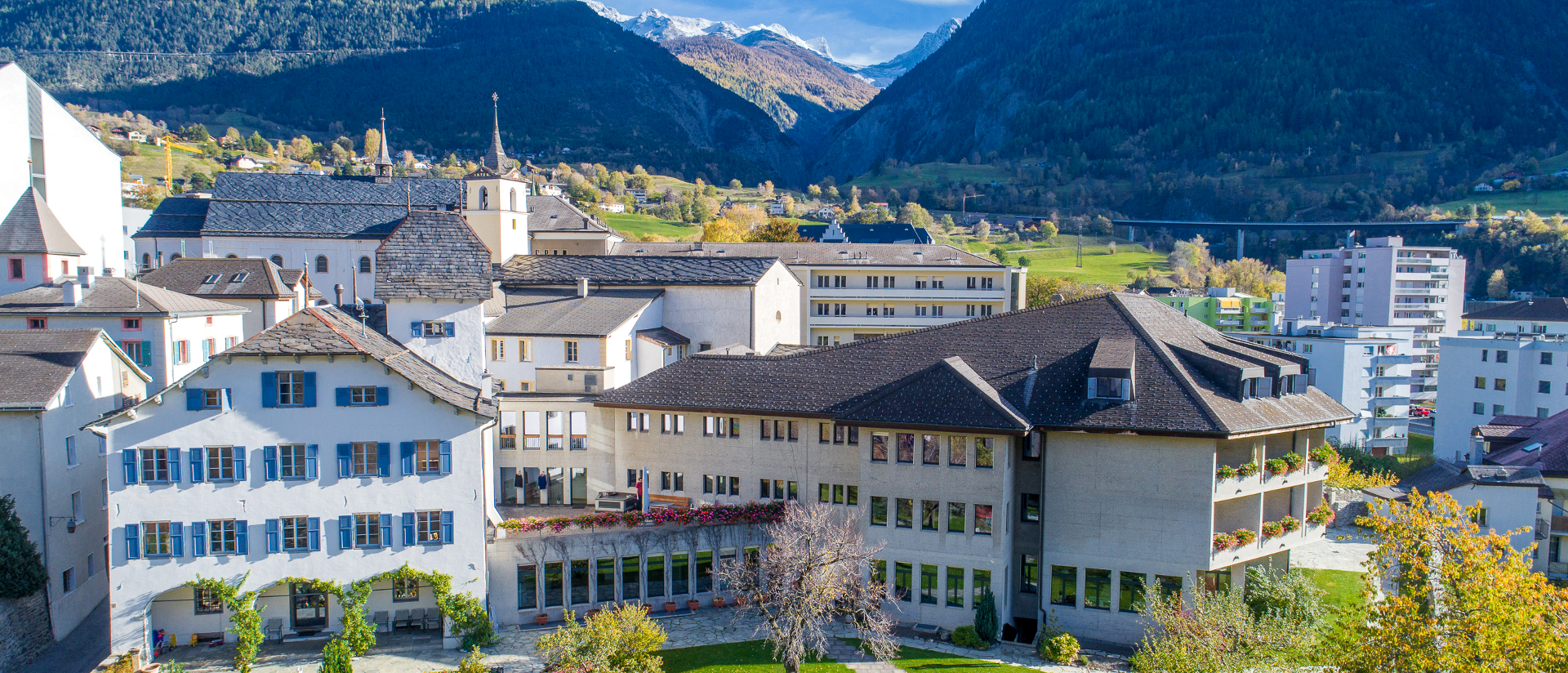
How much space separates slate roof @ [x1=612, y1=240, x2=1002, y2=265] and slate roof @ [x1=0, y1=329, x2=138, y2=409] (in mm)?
49497

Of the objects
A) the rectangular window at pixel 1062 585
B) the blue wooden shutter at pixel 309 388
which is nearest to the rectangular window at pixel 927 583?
the rectangular window at pixel 1062 585

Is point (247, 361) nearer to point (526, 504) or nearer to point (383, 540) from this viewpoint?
point (383, 540)

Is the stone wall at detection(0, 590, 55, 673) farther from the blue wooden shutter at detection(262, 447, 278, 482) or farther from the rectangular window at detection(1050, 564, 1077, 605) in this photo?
the rectangular window at detection(1050, 564, 1077, 605)

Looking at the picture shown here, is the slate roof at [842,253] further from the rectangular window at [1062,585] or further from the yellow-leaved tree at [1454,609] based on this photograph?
the yellow-leaved tree at [1454,609]

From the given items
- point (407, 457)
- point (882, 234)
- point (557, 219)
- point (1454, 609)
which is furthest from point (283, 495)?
point (882, 234)

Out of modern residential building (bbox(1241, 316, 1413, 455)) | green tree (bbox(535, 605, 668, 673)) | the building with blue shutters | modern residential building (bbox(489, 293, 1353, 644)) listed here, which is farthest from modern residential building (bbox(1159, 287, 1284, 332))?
the building with blue shutters

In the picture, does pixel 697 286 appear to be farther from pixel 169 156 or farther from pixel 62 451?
pixel 169 156

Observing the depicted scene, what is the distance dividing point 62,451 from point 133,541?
769 centimetres

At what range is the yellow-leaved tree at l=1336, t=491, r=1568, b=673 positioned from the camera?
21.4 m

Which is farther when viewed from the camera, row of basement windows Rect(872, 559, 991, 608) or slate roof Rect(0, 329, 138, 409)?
row of basement windows Rect(872, 559, 991, 608)

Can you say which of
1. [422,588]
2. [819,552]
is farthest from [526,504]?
[819,552]

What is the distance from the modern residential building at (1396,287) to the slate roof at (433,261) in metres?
116

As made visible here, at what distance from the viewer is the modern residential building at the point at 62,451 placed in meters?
37.8

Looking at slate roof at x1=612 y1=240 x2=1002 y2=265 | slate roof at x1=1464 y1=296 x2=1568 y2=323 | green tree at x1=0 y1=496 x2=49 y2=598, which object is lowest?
green tree at x1=0 y1=496 x2=49 y2=598
